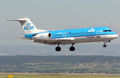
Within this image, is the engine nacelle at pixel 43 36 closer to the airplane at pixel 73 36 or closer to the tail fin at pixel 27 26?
the airplane at pixel 73 36

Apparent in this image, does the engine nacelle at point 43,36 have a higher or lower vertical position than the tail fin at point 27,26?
lower

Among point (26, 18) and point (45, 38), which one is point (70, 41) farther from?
point (26, 18)

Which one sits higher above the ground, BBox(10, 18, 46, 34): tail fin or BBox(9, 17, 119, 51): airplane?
BBox(10, 18, 46, 34): tail fin

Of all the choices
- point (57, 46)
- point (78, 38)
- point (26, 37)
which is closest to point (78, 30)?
point (78, 38)

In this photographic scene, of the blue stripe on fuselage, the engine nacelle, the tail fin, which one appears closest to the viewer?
the blue stripe on fuselage

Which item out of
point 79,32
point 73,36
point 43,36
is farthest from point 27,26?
point 79,32

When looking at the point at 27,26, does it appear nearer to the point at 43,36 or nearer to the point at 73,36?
the point at 43,36

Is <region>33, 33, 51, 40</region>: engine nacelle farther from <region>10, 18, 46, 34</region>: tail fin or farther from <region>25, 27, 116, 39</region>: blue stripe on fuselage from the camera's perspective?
<region>10, 18, 46, 34</region>: tail fin

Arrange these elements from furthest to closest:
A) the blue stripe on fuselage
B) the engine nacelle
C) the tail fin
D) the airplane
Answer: the tail fin → the engine nacelle → the blue stripe on fuselage → the airplane

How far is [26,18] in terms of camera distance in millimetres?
92000

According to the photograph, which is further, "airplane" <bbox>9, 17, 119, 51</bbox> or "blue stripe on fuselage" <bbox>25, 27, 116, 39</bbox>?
"blue stripe on fuselage" <bbox>25, 27, 116, 39</bbox>

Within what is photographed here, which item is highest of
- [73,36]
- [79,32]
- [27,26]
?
[27,26]

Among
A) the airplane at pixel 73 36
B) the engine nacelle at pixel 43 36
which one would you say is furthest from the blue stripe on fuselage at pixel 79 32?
the engine nacelle at pixel 43 36

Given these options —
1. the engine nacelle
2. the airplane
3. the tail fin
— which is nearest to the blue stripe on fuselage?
the airplane
